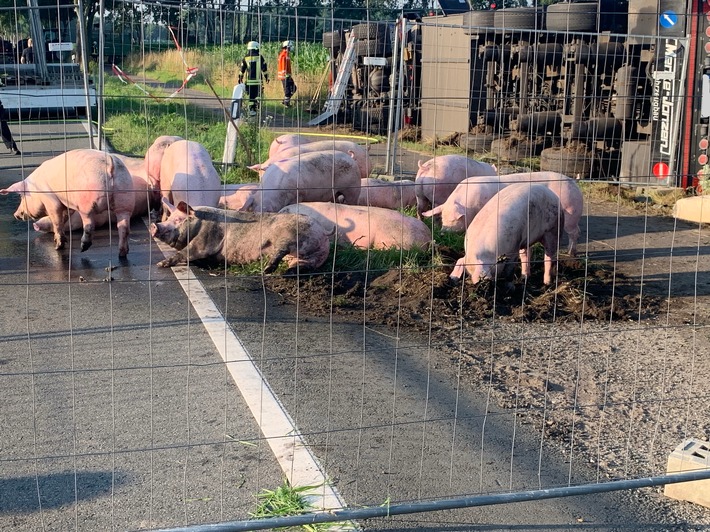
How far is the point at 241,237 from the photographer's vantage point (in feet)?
26.1

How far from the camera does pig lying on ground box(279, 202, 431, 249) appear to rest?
814 centimetres

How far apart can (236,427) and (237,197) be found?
180 inches

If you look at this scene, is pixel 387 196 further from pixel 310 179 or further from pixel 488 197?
pixel 488 197

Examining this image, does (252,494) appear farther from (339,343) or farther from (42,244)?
A: (42,244)

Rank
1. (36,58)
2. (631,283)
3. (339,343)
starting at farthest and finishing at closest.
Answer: (36,58) < (631,283) < (339,343)

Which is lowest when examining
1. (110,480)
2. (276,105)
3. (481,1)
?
(110,480)

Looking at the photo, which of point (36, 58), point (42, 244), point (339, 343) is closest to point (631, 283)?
point (339, 343)

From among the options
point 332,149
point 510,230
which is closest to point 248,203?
point 332,149

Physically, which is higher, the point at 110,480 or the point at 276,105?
the point at 276,105

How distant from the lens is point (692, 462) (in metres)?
4.06

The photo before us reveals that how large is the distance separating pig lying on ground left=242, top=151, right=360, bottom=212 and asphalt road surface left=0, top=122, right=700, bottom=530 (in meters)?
2.23

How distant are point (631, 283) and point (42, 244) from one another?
18.0ft

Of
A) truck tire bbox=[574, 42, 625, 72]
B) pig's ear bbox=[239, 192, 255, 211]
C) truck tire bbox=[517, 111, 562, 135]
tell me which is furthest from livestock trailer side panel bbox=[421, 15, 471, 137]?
pig's ear bbox=[239, 192, 255, 211]

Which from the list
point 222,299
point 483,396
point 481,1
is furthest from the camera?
point 481,1
